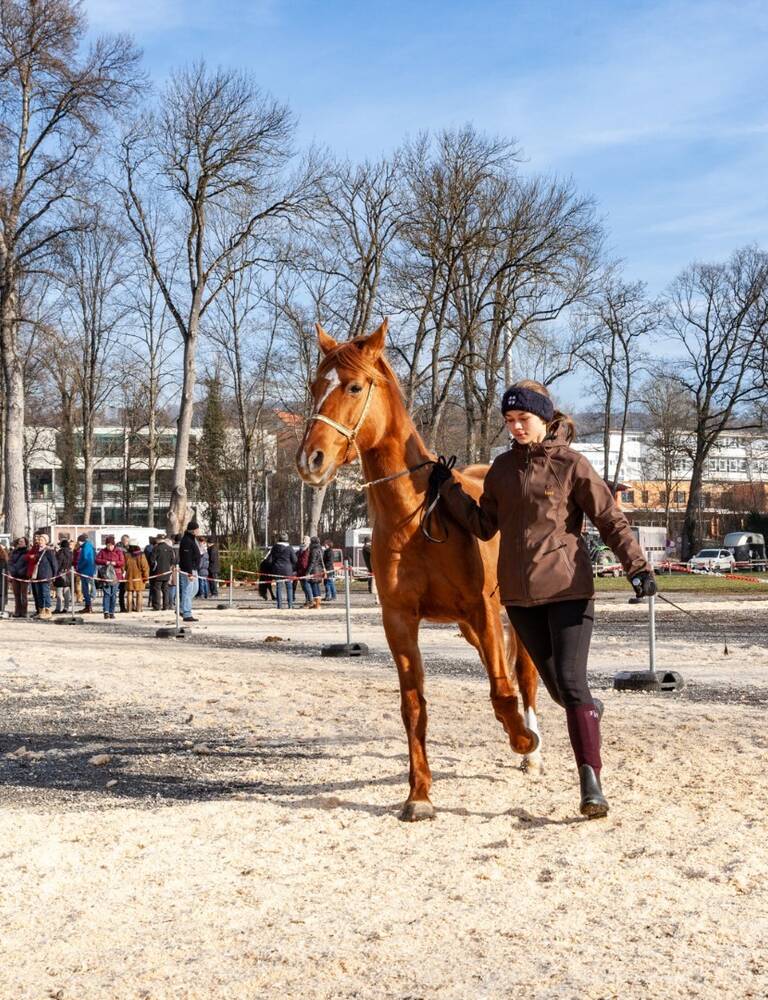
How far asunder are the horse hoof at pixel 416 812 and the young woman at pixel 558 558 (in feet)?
2.72

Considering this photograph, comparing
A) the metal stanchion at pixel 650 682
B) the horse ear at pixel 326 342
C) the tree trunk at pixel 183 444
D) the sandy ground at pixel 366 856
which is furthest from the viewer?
the tree trunk at pixel 183 444

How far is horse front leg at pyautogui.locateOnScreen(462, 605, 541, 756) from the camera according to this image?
20.9ft

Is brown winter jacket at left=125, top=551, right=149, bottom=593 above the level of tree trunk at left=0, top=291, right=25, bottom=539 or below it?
below

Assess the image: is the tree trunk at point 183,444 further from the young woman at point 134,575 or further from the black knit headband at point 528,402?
the black knit headband at point 528,402

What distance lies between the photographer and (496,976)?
3.89m

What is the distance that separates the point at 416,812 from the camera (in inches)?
244

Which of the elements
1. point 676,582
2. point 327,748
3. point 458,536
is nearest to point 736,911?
point 458,536

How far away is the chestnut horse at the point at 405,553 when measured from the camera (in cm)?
631

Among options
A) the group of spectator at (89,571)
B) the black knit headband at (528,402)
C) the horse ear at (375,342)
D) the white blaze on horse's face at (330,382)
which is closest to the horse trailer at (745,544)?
the group of spectator at (89,571)

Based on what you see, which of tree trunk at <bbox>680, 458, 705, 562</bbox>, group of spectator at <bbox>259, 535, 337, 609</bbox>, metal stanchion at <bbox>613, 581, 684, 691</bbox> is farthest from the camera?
tree trunk at <bbox>680, 458, 705, 562</bbox>

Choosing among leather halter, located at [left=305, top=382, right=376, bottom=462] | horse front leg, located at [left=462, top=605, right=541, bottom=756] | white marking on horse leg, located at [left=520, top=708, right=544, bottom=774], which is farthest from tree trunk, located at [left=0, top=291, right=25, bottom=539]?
horse front leg, located at [left=462, top=605, right=541, bottom=756]

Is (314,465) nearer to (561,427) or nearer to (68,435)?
(561,427)

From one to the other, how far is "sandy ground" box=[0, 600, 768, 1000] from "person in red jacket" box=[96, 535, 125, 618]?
16003mm

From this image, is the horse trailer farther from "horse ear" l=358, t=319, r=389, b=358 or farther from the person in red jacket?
"horse ear" l=358, t=319, r=389, b=358
